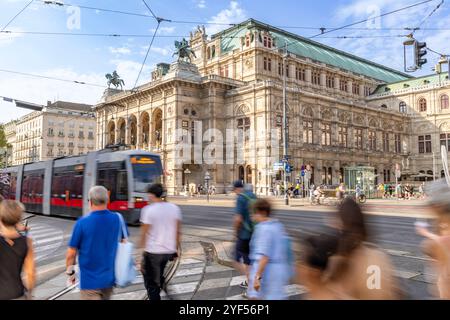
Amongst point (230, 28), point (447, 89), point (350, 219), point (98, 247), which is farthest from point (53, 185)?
point (447, 89)

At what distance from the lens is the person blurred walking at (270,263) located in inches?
167

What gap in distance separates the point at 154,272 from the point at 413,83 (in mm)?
80919

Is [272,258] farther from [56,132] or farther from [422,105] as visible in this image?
[56,132]

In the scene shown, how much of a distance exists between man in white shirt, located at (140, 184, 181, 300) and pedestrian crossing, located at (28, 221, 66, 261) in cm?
589

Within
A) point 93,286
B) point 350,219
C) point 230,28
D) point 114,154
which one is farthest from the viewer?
point 230,28

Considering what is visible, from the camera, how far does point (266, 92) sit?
49.4m

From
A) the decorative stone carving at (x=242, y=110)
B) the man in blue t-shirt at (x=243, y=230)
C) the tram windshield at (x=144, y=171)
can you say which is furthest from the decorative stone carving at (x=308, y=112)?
the man in blue t-shirt at (x=243, y=230)

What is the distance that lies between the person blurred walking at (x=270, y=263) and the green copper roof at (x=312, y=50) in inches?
1969

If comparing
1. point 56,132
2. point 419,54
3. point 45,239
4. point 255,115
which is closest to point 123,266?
point 45,239

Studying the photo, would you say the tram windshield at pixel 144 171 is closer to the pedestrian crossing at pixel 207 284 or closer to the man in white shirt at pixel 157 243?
the pedestrian crossing at pixel 207 284

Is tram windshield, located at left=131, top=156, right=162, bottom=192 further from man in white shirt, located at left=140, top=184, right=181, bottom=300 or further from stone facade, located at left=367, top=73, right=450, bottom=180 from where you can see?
stone facade, located at left=367, top=73, right=450, bottom=180

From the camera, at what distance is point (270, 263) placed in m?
4.33

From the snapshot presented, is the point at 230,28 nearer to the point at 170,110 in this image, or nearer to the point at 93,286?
the point at 170,110

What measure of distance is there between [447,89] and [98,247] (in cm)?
7541
